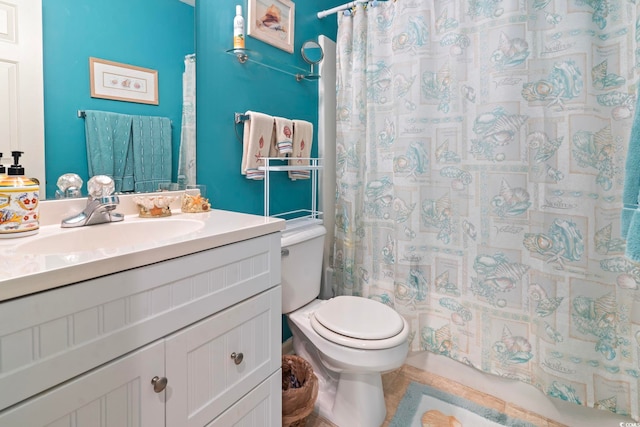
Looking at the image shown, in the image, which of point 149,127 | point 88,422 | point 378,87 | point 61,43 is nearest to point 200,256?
point 88,422

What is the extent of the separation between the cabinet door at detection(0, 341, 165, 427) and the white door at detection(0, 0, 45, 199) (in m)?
0.66

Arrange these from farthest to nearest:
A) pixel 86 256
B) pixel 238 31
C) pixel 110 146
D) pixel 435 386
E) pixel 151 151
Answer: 1. pixel 435 386
2. pixel 238 31
3. pixel 151 151
4. pixel 110 146
5. pixel 86 256

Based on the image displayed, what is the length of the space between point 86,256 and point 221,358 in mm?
443

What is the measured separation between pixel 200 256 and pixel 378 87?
4.58 feet

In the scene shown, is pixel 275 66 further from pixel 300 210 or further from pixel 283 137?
pixel 300 210

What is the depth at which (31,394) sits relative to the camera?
56 centimetres

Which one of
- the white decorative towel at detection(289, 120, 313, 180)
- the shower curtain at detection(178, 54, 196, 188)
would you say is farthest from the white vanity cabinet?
the white decorative towel at detection(289, 120, 313, 180)

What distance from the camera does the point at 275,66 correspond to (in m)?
1.70

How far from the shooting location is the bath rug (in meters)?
1.45

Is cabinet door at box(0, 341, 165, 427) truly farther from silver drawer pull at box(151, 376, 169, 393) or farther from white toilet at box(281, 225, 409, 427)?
white toilet at box(281, 225, 409, 427)

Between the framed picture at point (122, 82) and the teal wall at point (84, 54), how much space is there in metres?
0.02

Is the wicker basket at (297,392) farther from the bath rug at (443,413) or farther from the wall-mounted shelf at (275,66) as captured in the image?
the wall-mounted shelf at (275,66)

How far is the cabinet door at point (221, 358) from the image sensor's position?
787mm

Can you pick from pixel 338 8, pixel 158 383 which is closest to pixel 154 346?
pixel 158 383
